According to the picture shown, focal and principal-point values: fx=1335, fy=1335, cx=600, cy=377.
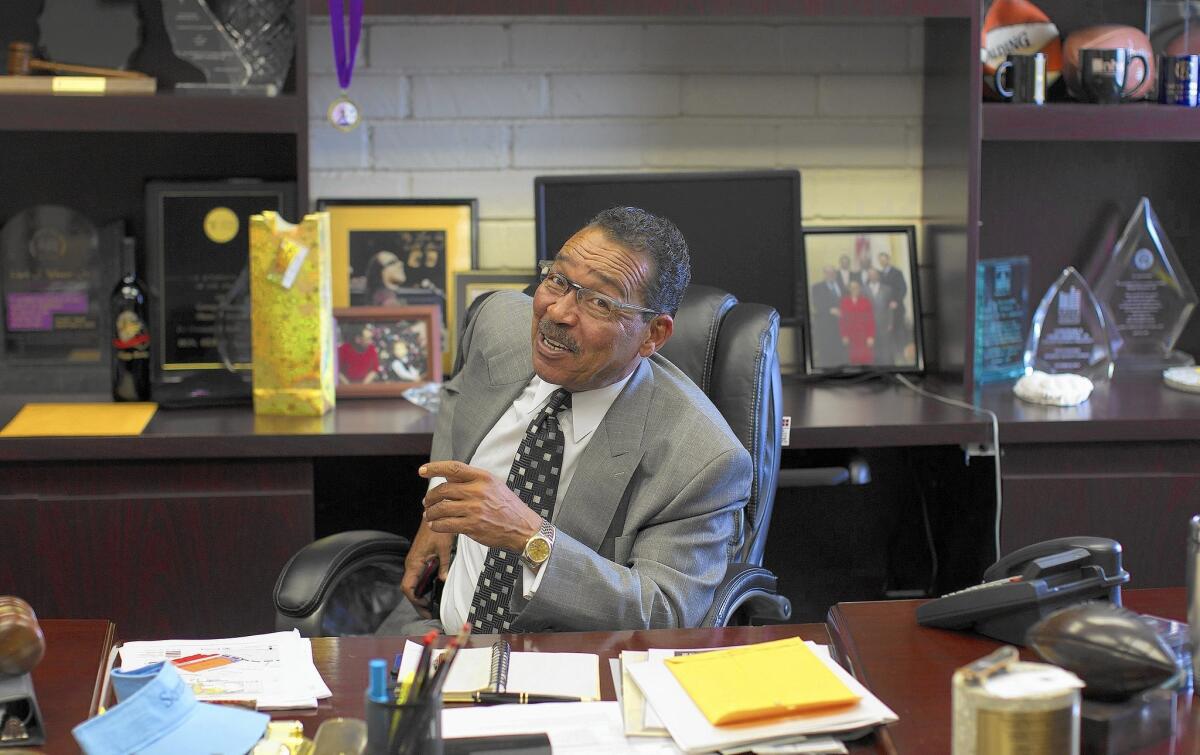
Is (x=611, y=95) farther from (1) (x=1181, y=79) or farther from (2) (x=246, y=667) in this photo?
(2) (x=246, y=667)

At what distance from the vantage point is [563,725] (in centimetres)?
139

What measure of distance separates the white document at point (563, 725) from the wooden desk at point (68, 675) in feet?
1.25

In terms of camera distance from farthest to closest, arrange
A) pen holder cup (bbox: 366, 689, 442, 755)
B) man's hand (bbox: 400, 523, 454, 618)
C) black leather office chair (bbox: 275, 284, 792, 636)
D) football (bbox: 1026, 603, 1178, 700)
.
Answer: man's hand (bbox: 400, 523, 454, 618) → black leather office chair (bbox: 275, 284, 792, 636) → football (bbox: 1026, 603, 1178, 700) → pen holder cup (bbox: 366, 689, 442, 755)

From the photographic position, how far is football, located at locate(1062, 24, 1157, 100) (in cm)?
294

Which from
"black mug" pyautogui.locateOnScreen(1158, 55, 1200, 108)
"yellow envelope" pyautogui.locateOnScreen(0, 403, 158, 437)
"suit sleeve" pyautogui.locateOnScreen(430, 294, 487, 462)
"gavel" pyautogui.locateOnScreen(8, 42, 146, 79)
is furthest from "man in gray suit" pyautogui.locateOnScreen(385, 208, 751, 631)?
"black mug" pyautogui.locateOnScreen(1158, 55, 1200, 108)

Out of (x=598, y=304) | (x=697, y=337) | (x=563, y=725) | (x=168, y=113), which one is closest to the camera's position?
(x=563, y=725)

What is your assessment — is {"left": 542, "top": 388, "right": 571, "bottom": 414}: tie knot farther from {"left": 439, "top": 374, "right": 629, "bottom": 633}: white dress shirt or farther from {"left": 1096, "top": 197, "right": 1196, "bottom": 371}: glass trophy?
{"left": 1096, "top": 197, "right": 1196, "bottom": 371}: glass trophy

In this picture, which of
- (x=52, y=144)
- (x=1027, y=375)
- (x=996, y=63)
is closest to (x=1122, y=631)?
(x=1027, y=375)

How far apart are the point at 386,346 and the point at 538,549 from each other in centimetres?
120

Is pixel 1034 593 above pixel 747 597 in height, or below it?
above

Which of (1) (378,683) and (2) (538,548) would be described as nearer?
(1) (378,683)

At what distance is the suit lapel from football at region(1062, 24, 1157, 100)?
150cm

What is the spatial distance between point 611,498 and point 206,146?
5.21 ft

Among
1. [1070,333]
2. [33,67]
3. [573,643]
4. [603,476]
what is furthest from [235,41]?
[1070,333]
